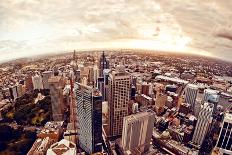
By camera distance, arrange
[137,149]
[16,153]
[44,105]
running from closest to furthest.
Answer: [16,153] → [137,149] → [44,105]

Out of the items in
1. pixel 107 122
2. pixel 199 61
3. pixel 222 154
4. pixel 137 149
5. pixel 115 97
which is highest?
pixel 199 61

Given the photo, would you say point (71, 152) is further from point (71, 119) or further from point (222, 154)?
point (222, 154)

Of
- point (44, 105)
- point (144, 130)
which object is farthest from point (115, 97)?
point (44, 105)

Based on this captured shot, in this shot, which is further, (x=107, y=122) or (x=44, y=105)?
(x=44, y=105)

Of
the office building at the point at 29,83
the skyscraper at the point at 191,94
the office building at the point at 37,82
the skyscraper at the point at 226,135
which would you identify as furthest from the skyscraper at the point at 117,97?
the office building at the point at 29,83

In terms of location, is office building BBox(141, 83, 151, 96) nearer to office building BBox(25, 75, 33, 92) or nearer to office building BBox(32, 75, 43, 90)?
office building BBox(32, 75, 43, 90)

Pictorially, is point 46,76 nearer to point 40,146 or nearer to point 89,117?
point 40,146

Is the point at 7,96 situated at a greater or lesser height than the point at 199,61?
lesser

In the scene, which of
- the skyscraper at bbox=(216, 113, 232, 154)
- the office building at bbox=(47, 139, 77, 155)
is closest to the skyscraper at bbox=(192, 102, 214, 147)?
the skyscraper at bbox=(216, 113, 232, 154)
